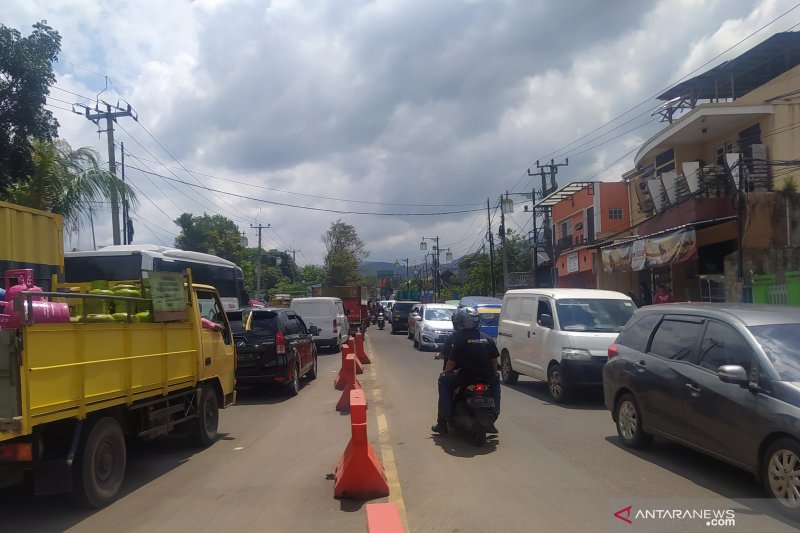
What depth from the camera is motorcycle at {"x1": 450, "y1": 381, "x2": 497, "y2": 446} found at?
770 centimetres

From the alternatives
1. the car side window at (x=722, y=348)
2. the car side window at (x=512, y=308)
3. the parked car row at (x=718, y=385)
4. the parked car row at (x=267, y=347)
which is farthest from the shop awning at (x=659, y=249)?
the car side window at (x=722, y=348)

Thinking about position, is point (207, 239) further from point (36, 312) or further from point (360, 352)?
point (36, 312)

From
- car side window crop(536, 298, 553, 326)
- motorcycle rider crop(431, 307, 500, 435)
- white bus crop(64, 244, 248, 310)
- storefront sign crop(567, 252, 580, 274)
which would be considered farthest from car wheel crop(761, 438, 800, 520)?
storefront sign crop(567, 252, 580, 274)

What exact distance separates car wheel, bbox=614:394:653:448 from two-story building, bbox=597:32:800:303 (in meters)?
10.7

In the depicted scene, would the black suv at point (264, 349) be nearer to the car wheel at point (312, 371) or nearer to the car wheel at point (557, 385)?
the car wheel at point (312, 371)

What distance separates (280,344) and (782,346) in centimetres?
865

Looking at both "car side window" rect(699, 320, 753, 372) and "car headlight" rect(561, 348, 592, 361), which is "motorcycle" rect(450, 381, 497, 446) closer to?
"car side window" rect(699, 320, 753, 372)

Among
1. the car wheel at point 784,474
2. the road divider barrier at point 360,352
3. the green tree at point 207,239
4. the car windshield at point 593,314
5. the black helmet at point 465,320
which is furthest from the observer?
the green tree at point 207,239

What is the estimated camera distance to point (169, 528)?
5148mm

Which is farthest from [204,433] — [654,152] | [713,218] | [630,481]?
[654,152]

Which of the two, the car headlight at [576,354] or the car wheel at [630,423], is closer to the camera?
the car wheel at [630,423]

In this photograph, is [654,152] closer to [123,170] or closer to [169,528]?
[123,170]

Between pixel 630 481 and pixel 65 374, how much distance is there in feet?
17.4

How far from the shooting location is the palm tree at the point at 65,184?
588 inches
